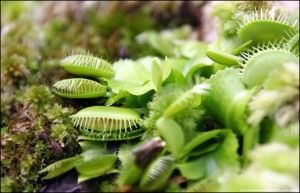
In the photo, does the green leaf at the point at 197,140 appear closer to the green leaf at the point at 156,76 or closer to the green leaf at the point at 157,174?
the green leaf at the point at 157,174

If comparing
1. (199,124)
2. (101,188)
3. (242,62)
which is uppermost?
(242,62)

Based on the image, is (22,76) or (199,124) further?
(22,76)

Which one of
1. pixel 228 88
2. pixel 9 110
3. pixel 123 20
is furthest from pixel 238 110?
pixel 123 20

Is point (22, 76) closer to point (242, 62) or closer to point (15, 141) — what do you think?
point (15, 141)

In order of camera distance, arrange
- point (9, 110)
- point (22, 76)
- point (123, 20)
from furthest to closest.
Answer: point (123, 20), point (22, 76), point (9, 110)

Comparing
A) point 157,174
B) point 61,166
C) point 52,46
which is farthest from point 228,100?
point 52,46

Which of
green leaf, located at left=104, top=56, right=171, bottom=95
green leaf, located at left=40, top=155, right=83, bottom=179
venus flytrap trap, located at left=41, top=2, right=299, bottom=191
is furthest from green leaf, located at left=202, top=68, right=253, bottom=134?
green leaf, located at left=40, top=155, right=83, bottom=179

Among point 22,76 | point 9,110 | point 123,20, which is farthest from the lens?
point 123,20

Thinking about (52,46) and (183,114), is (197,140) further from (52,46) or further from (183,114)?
(52,46)
